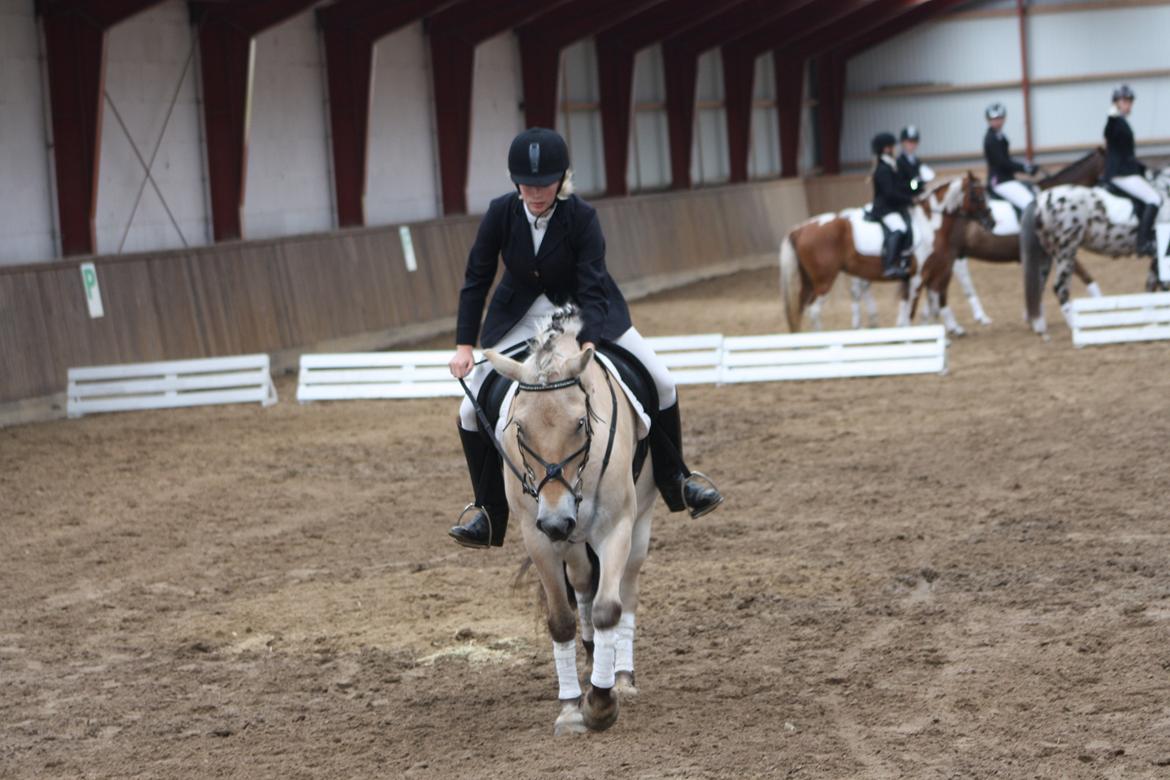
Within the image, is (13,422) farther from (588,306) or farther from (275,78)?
(588,306)

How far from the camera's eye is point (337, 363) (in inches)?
559

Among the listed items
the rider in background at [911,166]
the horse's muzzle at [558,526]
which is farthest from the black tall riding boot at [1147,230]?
the horse's muzzle at [558,526]

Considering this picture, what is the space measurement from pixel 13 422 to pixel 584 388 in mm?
9424

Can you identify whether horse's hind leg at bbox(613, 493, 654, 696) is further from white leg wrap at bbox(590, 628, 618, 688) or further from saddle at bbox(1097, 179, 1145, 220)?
saddle at bbox(1097, 179, 1145, 220)

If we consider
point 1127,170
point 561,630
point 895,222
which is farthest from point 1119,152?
point 561,630

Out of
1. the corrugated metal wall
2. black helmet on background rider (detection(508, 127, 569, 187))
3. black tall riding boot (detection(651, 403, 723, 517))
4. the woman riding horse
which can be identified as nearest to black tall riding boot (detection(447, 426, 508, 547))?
the woman riding horse

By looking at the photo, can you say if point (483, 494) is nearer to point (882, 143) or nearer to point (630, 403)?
point (630, 403)

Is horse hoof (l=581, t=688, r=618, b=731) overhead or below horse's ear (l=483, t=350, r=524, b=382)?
below

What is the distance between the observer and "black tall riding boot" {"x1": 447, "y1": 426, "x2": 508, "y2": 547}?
557cm

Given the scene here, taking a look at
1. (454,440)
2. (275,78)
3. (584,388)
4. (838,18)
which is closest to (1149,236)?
(454,440)

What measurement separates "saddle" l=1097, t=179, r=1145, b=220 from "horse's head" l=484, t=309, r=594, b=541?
455 inches

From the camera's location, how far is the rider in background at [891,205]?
50.0 ft

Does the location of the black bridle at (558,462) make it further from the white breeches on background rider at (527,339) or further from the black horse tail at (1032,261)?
the black horse tail at (1032,261)

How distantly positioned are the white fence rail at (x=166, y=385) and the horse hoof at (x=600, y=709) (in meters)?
9.22
